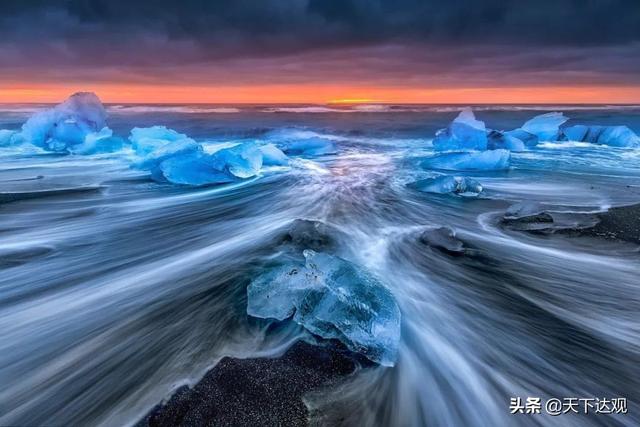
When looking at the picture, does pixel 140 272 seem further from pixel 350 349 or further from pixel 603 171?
pixel 603 171

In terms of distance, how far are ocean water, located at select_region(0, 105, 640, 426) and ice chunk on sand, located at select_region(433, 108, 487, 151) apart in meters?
5.96

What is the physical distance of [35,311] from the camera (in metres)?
3.69

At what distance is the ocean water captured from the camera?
8.38ft

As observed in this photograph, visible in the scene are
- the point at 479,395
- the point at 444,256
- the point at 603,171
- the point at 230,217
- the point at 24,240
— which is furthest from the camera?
the point at 603,171

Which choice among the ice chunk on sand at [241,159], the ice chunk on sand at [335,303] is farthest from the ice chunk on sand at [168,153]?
the ice chunk on sand at [335,303]

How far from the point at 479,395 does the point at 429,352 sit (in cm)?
50

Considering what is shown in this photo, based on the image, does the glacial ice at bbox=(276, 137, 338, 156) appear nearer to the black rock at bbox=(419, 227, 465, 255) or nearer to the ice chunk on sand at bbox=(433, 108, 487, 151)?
the ice chunk on sand at bbox=(433, 108, 487, 151)

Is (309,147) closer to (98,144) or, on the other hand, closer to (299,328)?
(98,144)

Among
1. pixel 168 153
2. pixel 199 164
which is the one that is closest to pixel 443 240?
pixel 199 164

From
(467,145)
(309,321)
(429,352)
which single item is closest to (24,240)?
(309,321)

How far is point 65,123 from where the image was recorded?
44.2ft

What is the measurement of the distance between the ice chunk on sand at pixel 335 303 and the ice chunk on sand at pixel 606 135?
724 inches

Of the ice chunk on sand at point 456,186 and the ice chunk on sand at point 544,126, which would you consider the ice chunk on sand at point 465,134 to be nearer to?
the ice chunk on sand at point 544,126

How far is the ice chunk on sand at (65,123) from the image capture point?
13.5 metres
